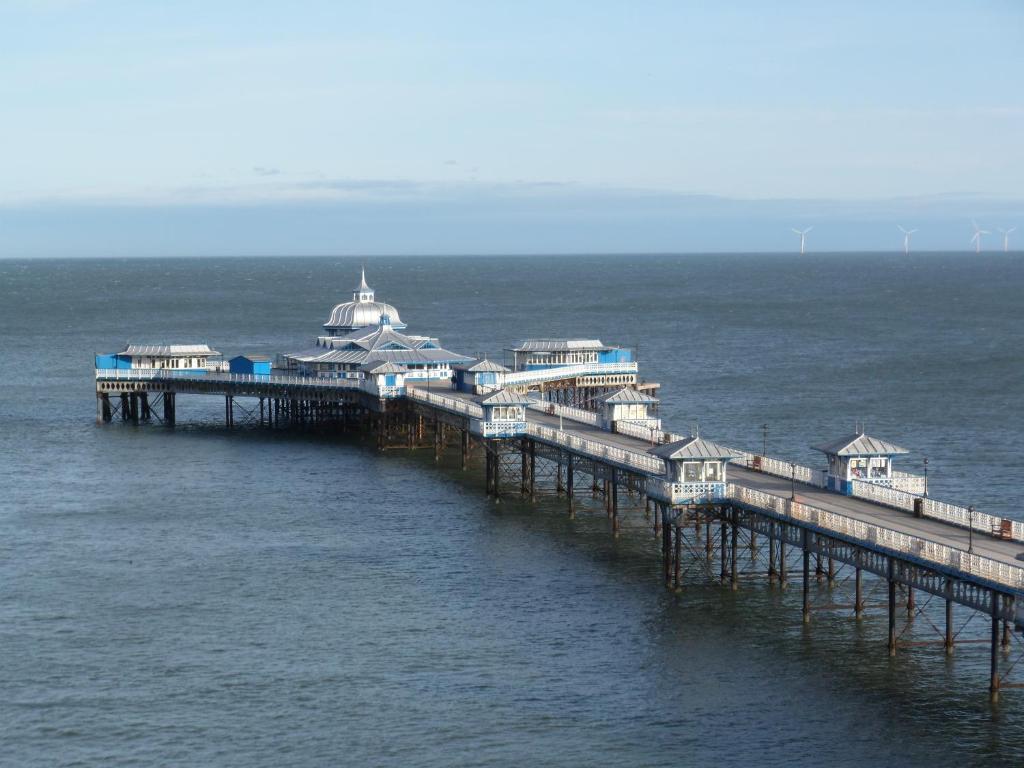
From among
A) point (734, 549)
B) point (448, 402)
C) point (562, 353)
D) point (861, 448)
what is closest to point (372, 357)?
point (562, 353)

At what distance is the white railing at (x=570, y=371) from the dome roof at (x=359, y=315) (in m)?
16.6

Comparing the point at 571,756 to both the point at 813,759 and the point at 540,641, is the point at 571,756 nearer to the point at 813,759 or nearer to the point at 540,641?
the point at 813,759

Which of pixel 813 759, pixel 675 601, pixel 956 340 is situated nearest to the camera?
pixel 813 759

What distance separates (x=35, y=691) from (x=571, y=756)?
53.0 feet

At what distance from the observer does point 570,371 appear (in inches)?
4104

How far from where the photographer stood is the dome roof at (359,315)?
11544 centimetres

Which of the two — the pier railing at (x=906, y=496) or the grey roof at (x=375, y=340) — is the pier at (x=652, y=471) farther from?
the grey roof at (x=375, y=340)

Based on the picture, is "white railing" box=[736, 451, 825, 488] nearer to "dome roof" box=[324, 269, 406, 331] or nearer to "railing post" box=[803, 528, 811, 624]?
"railing post" box=[803, 528, 811, 624]

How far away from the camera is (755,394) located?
381 ft

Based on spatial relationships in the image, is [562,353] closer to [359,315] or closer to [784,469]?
[359,315]

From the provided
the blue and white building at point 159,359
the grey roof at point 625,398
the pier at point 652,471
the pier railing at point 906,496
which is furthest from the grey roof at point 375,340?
the pier railing at point 906,496

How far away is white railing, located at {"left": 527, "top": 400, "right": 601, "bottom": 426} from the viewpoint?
81.0 meters

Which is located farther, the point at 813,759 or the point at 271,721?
the point at 271,721

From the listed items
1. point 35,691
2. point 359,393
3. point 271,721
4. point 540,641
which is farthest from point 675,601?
point 359,393
